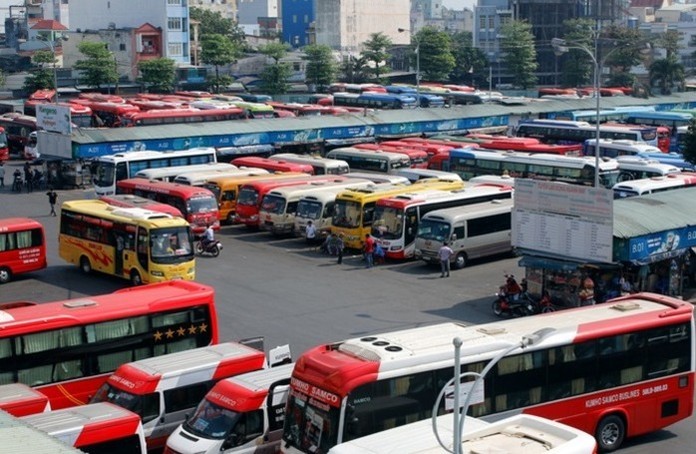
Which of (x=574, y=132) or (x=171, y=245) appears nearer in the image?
(x=171, y=245)

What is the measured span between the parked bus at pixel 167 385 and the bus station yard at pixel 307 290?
4.43 m

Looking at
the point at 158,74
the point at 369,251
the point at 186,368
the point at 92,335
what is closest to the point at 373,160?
the point at 369,251

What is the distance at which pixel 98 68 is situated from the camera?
3246 inches

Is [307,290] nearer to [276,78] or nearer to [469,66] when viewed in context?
[276,78]

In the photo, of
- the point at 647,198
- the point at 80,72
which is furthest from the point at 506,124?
the point at 80,72

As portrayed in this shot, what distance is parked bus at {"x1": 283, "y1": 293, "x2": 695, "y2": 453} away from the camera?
1442cm

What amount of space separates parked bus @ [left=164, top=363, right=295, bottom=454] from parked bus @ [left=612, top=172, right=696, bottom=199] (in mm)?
20217

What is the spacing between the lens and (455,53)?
102 meters

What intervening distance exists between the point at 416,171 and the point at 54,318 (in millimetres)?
24526

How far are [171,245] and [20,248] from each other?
463 centimetres

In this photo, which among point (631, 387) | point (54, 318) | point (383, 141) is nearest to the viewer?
point (631, 387)

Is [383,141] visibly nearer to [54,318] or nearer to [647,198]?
[647,198]

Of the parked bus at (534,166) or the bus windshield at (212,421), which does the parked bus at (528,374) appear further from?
the parked bus at (534,166)

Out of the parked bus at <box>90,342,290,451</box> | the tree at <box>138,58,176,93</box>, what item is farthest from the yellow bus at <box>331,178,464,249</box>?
the tree at <box>138,58,176,93</box>
